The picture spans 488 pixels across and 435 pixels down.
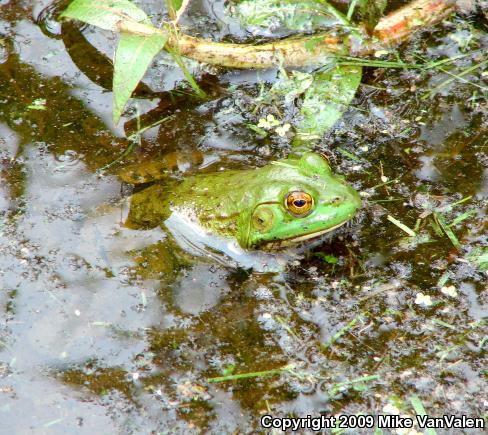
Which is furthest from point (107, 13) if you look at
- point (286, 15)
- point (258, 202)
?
point (258, 202)

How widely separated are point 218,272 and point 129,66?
1525mm

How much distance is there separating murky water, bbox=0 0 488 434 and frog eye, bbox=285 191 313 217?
0.38 meters

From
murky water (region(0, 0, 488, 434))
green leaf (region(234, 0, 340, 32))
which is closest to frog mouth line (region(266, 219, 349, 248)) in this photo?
murky water (region(0, 0, 488, 434))

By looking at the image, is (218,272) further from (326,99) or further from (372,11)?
(372,11)

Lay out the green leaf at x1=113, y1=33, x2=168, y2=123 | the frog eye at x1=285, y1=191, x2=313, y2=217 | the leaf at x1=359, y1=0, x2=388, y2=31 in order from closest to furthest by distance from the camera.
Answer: the frog eye at x1=285, y1=191, x2=313, y2=217, the green leaf at x1=113, y1=33, x2=168, y2=123, the leaf at x1=359, y1=0, x2=388, y2=31

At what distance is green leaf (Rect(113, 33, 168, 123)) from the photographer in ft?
13.2

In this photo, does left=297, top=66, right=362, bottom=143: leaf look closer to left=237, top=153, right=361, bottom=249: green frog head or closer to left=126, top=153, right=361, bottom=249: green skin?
left=126, top=153, right=361, bottom=249: green skin

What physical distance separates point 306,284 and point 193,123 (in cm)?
167

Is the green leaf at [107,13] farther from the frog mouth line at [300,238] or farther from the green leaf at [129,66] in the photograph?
the frog mouth line at [300,238]

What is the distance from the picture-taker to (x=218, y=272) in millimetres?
3836

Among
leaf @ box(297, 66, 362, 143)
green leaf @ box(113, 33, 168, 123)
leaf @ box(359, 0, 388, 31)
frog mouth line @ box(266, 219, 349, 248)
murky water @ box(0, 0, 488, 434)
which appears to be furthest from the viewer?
leaf @ box(359, 0, 388, 31)

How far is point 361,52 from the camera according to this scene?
4.88 meters

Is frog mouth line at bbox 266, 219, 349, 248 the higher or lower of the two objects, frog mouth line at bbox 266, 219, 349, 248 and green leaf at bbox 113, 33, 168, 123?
the lower

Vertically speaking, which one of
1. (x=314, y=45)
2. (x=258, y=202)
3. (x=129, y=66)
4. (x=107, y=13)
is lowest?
(x=258, y=202)
